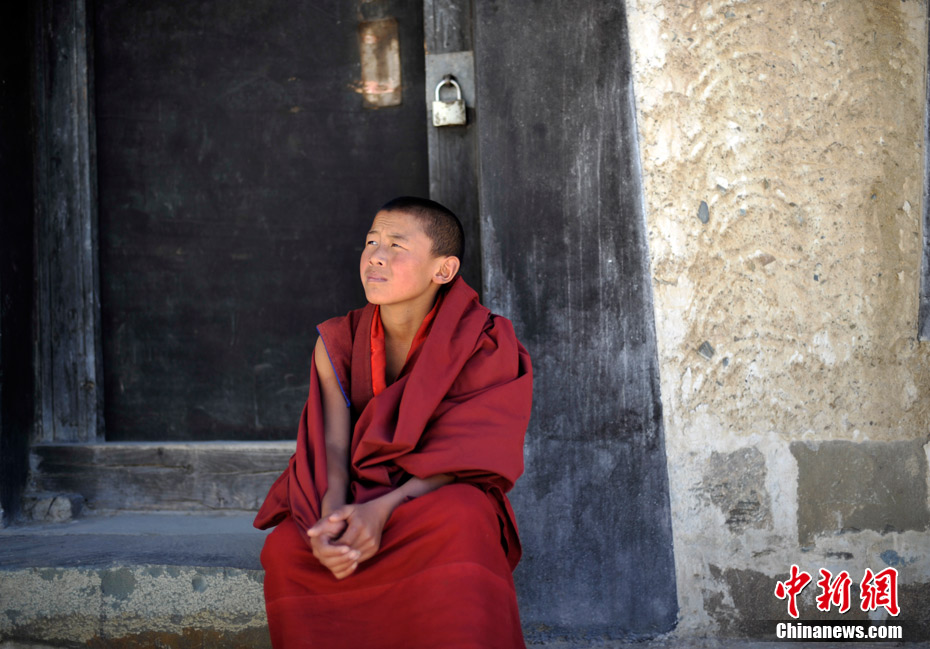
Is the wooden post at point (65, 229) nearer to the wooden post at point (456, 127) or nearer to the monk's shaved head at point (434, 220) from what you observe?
the wooden post at point (456, 127)

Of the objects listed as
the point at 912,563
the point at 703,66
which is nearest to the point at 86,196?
the point at 703,66

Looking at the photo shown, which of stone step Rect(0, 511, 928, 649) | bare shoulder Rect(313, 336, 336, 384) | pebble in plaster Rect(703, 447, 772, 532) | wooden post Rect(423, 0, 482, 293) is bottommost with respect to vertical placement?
stone step Rect(0, 511, 928, 649)

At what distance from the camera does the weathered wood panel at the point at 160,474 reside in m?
2.91

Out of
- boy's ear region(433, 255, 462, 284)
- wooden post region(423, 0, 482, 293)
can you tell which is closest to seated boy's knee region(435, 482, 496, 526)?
boy's ear region(433, 255, 462, 284)

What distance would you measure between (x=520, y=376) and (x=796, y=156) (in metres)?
1.20

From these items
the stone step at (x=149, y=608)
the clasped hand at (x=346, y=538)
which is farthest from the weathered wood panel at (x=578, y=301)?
the clasped hand at (x=346, y=538)

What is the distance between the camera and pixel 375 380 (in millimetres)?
2070

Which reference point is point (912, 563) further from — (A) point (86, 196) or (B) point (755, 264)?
(A) point (86, 196)

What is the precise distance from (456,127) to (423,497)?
4.88ft

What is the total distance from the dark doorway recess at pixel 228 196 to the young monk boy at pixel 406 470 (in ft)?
2.80

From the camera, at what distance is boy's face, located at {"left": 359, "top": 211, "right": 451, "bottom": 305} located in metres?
2.05

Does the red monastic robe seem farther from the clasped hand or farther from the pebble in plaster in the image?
the pebble in plaster

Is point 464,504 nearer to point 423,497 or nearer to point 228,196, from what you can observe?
point 423,497

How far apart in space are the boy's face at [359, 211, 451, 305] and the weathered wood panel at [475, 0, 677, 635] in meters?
0.38
